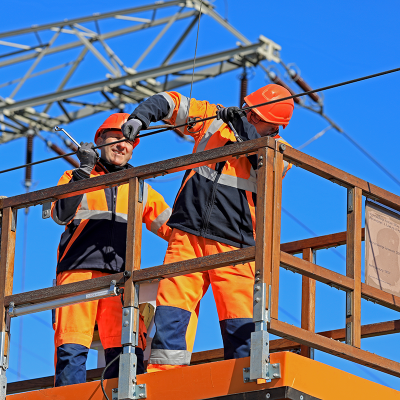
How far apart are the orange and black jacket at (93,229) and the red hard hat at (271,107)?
35.8 inches

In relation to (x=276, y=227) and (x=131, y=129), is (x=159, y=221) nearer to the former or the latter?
(x=131, y=129)

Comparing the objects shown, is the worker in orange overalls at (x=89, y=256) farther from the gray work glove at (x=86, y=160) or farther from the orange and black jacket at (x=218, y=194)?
the orange and black jacket at (x=218, y=194)

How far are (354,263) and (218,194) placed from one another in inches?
36.1

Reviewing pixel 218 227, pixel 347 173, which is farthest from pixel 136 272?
pixel 347 173

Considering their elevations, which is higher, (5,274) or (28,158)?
(28,158)

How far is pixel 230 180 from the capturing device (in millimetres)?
5680

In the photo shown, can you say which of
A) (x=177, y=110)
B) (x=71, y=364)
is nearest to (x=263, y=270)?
(x=177, y=110)

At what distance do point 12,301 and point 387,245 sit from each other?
2.23m

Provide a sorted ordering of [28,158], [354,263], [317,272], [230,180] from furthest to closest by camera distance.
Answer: [28,158] < [230,180] < [354,263] < [317,272]

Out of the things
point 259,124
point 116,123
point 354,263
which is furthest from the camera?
point 116,123

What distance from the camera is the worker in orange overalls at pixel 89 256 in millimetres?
5963

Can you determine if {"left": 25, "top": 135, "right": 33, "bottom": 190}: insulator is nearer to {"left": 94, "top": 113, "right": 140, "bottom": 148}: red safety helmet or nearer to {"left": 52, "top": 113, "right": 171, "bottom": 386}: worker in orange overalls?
{"left": 94, "top": 113, "right": 140, "bottom": 148}: red safety helmet

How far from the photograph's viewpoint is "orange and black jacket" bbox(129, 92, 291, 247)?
5.59 metres

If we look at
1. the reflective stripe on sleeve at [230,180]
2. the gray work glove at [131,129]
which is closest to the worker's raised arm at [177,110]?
the gray work glove at [131,129]
